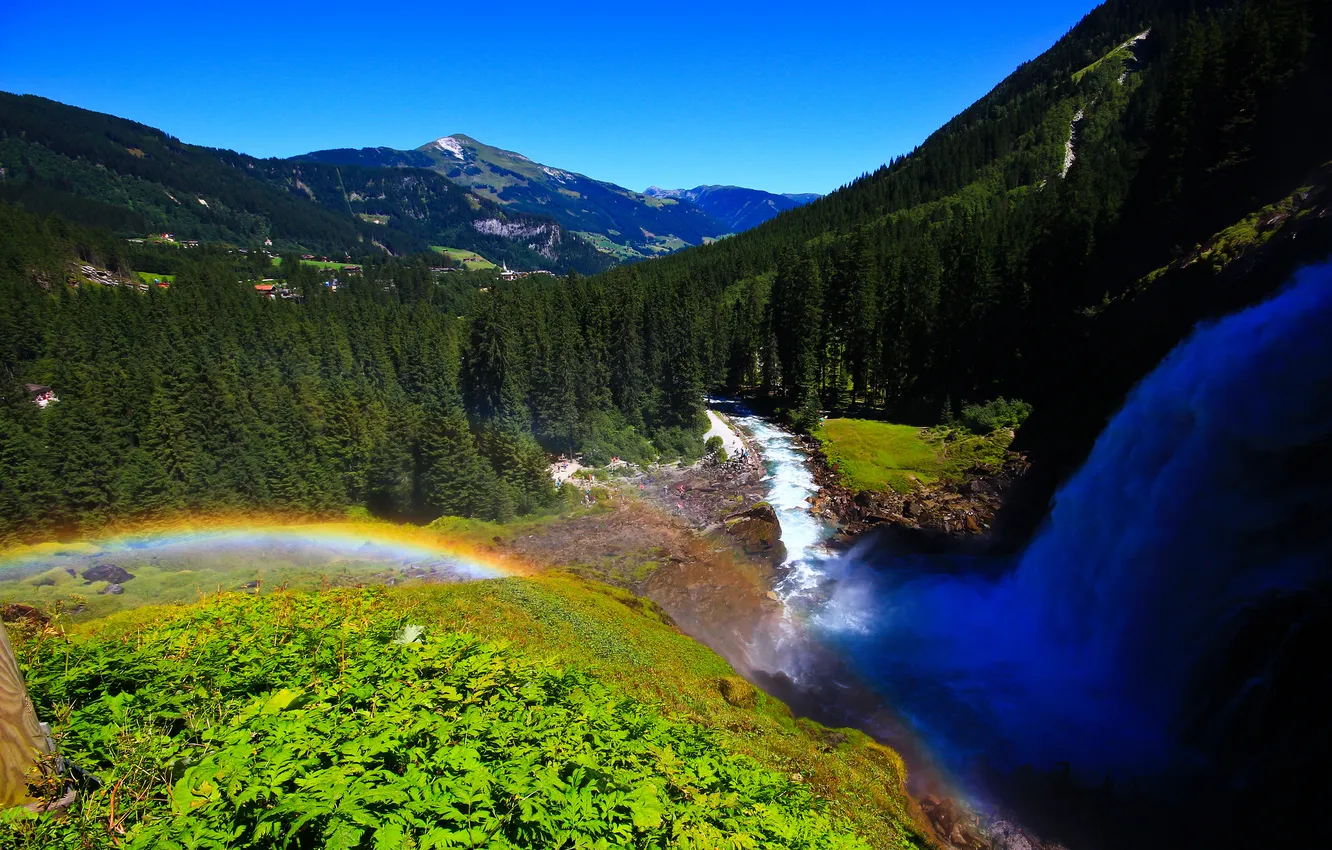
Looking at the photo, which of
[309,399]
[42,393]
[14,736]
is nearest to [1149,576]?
[14,736]

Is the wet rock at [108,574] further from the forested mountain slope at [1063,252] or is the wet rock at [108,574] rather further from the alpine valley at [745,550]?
the forested mountain slope at [1063,252]

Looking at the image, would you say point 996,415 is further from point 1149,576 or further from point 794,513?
point 1149,576

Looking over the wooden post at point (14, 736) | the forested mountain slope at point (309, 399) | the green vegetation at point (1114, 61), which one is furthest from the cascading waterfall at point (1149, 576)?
the green vegetation at point (1114, 61)

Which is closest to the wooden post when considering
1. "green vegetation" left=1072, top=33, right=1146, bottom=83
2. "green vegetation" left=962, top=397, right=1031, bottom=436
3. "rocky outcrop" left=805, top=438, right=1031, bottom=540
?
"rocky outcrop" left=805, top=438, right=1031, bottom=540

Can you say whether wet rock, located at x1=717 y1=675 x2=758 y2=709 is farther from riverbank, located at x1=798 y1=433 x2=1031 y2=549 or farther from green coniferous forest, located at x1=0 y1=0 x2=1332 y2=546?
green coniferous forest, located at x1=0 y1=0 x2=1332 y2=546

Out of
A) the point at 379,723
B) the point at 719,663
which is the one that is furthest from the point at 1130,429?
the point at 379,723

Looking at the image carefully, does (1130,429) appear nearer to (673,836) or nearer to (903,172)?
(673,836)
